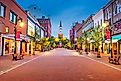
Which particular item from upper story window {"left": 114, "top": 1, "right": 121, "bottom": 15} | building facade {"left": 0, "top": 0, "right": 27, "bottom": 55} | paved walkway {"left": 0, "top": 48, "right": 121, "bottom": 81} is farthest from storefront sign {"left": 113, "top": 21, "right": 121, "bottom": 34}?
paved walkway {"left": 0, "top": 48, "right": 121, "bottom": 81}

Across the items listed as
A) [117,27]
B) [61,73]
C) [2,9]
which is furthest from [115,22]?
[61,73]

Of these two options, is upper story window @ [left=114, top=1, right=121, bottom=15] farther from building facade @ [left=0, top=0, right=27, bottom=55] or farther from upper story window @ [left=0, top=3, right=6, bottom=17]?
upper story window @ [left=0, top=3, right=6, bottom=17]

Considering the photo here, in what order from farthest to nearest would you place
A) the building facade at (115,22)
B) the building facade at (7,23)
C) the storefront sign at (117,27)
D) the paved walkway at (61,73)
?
the building facade at (115,22) → the storefront sign at (117,27) → the building facade at (7,23) → the paved walkway at (61,73)

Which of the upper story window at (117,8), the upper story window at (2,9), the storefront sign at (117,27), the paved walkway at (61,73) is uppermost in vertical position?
the upper story window at (117,8)

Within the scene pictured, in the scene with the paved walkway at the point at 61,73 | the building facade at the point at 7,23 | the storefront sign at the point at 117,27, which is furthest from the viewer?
the storefront sign at the point at 117,27

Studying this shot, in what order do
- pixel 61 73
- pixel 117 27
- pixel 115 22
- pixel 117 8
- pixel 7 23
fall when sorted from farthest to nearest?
pixel 115 22, pixel 117 8, pixel 117 27, pixel 7 23, pixel 61 73

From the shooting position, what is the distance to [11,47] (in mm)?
49906

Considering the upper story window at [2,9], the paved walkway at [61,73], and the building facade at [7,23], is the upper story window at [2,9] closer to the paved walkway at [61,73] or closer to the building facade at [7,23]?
the building facade at [7,23]

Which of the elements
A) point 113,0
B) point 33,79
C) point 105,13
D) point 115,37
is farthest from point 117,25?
point 33,79

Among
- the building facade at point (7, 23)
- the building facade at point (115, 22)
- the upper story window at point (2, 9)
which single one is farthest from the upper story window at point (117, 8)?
the upper story window at point (2, 9)

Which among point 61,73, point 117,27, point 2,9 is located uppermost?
point 2,9

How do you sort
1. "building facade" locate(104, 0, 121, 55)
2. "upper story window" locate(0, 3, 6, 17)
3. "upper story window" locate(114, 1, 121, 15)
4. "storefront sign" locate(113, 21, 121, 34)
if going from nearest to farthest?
"upper story window" locate(0, 3, 6, 17) < "storefront sign" locate(113, 21, 121, 34) < "building facade" locate(104, 0, 121, 55) < "upper story window" locate(114, 1, 121, 15)

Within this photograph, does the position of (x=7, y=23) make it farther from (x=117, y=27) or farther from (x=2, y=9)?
(x=117, y=27)

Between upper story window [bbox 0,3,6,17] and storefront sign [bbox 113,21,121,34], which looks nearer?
upper story window [bbox 0,3,6,17]
